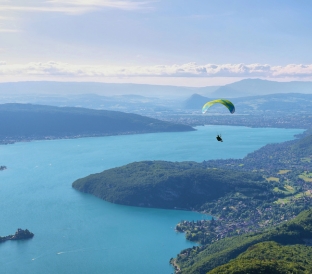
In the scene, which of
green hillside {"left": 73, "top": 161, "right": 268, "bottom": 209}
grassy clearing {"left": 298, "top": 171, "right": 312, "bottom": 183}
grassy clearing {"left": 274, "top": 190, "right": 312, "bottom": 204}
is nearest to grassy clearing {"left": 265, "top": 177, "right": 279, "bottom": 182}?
green hillside {"left": 73, "top": 161, "right": 268, "bottom": 209}

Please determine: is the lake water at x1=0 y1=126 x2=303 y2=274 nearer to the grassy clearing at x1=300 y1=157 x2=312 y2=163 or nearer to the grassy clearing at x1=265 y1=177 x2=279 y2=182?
the grassy clearing at x1=300 y1=157 x2=312 y2=163

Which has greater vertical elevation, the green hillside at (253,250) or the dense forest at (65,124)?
the dense forest at (65,124)

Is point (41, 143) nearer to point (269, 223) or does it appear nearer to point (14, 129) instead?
point (14, 129)

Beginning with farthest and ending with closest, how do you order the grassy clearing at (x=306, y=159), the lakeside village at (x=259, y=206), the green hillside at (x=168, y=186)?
the grassy clearing at (x=306, y=159)
the green hillside at (x=168, y=186)
the lakeside village at (x=259, y=206)

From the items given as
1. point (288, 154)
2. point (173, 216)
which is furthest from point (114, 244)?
point (288, 154)

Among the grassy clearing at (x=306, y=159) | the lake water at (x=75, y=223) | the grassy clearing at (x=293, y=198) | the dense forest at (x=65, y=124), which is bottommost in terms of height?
the lake water at (x=75, y=223)

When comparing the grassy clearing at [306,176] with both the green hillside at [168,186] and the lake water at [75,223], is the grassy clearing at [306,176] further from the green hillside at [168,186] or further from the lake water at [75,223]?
the lake water at [75,223]

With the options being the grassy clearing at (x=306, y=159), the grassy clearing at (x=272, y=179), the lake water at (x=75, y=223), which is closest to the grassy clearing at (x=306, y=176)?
the grassy clearing at (x=272, y=179)

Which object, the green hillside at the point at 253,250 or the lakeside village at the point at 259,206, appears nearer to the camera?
the green hillside at the point at 253,250
